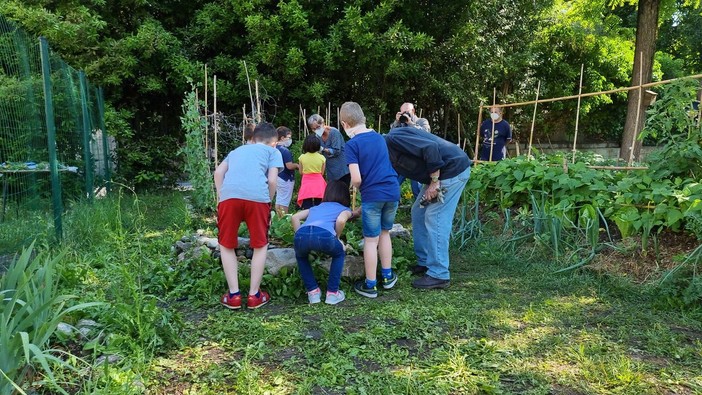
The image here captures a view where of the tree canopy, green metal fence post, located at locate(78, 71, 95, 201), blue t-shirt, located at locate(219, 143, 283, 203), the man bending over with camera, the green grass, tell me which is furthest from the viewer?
the tree canopy

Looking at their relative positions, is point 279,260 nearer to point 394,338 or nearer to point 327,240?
point 327,240

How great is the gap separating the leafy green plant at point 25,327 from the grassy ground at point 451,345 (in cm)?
51

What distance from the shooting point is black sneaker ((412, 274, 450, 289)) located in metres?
4.10

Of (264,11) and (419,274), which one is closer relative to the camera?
(419,274)

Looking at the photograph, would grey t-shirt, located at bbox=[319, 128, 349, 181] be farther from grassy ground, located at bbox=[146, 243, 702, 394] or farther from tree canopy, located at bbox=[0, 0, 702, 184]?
tree canopy, located at bbox=[0, 0, 702, 184]

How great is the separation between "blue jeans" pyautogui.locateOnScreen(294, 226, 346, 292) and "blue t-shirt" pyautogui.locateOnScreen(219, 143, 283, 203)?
0.38 m

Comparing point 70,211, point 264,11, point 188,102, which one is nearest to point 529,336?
point 70,211

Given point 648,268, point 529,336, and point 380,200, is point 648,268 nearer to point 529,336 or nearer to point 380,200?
point 529,336

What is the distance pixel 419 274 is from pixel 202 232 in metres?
2.33

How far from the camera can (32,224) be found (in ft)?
14.4

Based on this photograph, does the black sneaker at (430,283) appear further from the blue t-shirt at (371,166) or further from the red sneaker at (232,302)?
the red sneaker at (232,302)

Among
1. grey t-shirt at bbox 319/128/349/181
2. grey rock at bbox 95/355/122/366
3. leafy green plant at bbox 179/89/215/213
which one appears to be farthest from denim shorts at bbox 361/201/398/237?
leafy green plant at bbox 179/89/215/213

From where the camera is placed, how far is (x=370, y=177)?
3.82m

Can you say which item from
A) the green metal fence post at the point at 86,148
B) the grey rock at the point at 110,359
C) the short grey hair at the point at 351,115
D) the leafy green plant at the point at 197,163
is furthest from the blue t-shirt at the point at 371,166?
the green metal fence post at the point at 86,148
